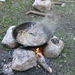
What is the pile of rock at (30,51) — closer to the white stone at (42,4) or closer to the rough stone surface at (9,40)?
the rough stone surface at (9,40)

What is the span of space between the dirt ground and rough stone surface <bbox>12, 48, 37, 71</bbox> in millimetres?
122

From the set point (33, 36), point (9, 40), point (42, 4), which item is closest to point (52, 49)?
point (33, 36)

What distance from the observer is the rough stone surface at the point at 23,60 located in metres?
4.28

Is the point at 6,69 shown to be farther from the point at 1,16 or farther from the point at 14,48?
the point at 1,16

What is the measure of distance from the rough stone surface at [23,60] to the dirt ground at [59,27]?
122 millimetres

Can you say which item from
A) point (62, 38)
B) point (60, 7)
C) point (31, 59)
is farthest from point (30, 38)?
point (60, 7)

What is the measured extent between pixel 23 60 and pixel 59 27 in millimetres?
2051

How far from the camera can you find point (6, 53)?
4.86 meters

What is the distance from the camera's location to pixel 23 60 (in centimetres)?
430

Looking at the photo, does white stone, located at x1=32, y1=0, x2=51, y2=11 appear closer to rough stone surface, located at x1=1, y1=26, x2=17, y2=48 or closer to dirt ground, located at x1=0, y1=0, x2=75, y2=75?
dirt ground, located at x1=0, y1=0, x2=75, y2=75

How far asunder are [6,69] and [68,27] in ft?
7.84

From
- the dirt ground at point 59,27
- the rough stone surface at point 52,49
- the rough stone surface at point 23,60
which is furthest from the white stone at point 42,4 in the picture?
the rough stone surface at point 23,60

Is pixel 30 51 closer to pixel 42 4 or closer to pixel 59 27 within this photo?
pixel 59 27

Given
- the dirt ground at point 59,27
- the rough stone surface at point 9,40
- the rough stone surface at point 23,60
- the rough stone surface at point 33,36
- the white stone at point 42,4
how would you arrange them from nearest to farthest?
1. the rough stone surface at point 23,60
2. the dirt ground at point 59,27
3. the rough stone surface at point 33,36
4. the rough stone surface at point 9,40
5. the white stone at point 42,4
